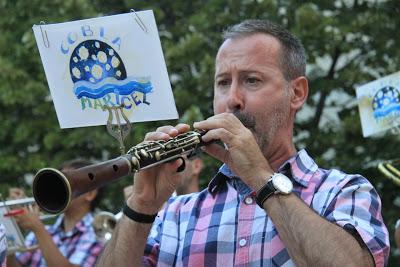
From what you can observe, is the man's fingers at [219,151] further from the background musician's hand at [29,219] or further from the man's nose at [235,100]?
the background musician's hand at [29,219]

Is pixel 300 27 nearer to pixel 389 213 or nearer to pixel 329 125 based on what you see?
pixel 329 125

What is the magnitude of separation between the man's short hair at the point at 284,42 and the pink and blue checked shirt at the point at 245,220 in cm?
33

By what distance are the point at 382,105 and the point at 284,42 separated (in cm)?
179

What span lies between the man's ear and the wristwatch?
0.49m

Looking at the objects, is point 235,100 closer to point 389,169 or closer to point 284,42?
point 284,42

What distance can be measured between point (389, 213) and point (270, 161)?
14.4ft

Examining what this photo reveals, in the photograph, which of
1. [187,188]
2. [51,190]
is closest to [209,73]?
[187,188]

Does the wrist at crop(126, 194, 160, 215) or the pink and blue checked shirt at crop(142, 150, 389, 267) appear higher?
the wrist at crop(126, 194, 160, 215)

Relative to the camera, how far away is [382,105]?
183 inches

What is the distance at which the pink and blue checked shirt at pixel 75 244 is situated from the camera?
17.6 feet

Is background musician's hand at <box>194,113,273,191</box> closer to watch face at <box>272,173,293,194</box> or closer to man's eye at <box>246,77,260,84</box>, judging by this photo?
watch face at <box>272,173,293,194</box>

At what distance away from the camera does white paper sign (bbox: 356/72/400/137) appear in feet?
15.2

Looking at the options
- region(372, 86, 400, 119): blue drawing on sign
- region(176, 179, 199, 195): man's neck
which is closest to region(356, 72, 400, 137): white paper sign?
region(372, 86, 400, 119): blue drawing on sign

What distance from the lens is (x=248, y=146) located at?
2.68 m
